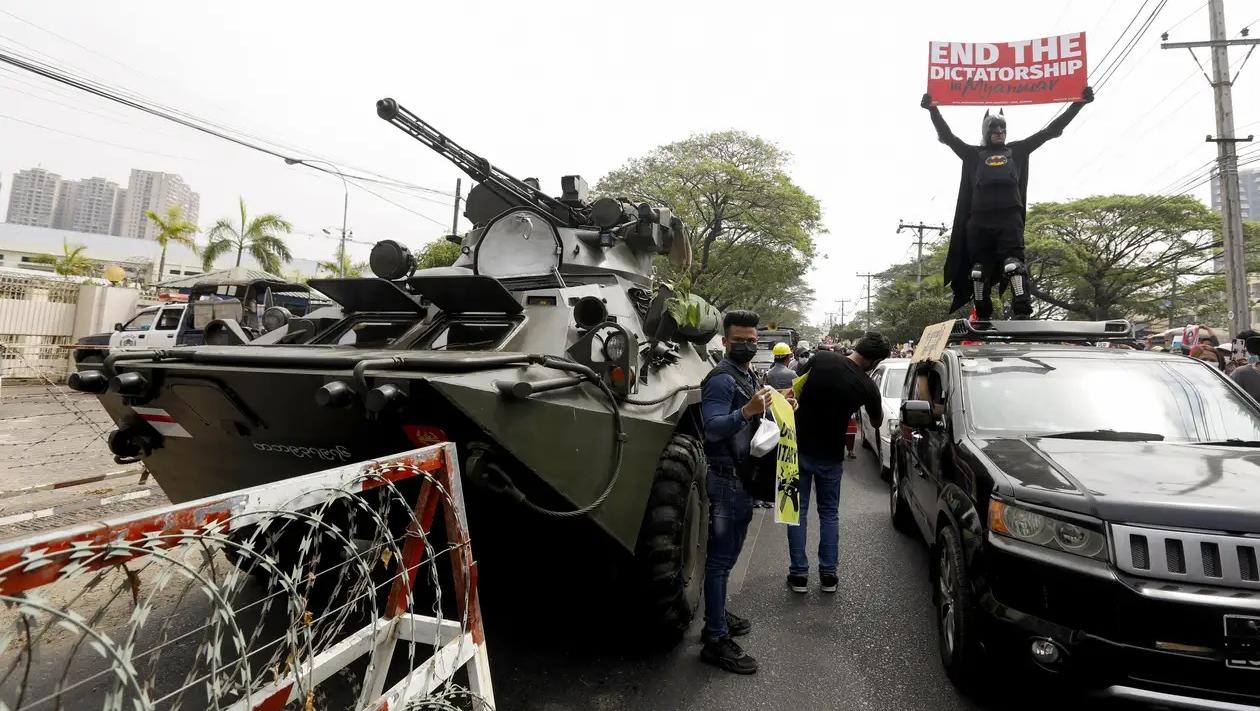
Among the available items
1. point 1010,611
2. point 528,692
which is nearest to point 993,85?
point 1010,611

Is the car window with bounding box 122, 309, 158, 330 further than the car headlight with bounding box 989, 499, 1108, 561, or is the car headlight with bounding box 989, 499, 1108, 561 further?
the car window with bounding box 122, 309, 158, 330

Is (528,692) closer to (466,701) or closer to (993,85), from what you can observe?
(466,701)

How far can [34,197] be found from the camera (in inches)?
2510

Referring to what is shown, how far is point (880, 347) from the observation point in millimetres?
4410

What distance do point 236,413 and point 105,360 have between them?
0.86m

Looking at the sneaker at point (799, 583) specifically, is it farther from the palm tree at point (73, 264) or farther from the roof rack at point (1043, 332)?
the palm tree at point (73, 264)

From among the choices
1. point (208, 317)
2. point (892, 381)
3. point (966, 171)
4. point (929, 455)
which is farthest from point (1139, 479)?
point (208, 317)

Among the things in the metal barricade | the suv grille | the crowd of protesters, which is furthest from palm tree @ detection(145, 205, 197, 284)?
the suv grille

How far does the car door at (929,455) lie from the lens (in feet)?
11.9

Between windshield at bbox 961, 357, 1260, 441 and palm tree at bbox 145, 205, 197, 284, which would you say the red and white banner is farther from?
palm tree at bbox 145, 205, 197, 284

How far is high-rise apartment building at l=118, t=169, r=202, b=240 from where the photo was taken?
5466 centimetres

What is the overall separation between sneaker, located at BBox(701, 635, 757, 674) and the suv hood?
1.49m

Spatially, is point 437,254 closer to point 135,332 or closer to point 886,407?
point 135,332

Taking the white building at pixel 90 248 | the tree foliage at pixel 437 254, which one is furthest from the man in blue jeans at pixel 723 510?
the white building at pixel 90 248
